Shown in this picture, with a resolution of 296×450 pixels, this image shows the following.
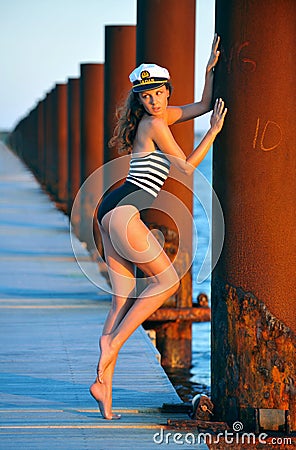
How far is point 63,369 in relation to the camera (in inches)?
258

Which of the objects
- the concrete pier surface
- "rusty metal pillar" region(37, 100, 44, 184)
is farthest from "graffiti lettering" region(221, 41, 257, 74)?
"rusty metal pillar" region(37, 100, 44, 184)

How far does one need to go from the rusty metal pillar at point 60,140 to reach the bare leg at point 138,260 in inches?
713

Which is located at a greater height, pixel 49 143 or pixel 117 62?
pixel 117 62

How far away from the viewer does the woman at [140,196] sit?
510 cm

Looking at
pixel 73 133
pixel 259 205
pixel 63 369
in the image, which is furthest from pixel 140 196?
pixel 73 133

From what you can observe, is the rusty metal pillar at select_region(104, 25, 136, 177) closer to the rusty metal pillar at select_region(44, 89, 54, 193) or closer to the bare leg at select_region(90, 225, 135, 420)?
the bare leg at select_region(90, 225, 135, 420)

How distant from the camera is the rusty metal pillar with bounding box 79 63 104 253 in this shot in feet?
51.7

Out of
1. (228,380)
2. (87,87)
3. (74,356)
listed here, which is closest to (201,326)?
(87,87)

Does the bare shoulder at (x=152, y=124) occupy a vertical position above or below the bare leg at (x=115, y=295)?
above

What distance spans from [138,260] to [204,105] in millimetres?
881

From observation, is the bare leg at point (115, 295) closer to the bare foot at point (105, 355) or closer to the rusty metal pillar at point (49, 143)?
the bare foot at point (105, 355)

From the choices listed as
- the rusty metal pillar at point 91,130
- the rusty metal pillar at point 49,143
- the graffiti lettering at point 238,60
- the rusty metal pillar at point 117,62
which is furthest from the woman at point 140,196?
the rusty metal pillar at point 49,143

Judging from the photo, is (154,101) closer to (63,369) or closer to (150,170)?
(150,170)

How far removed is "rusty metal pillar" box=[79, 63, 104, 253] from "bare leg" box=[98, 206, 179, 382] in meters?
10.3
